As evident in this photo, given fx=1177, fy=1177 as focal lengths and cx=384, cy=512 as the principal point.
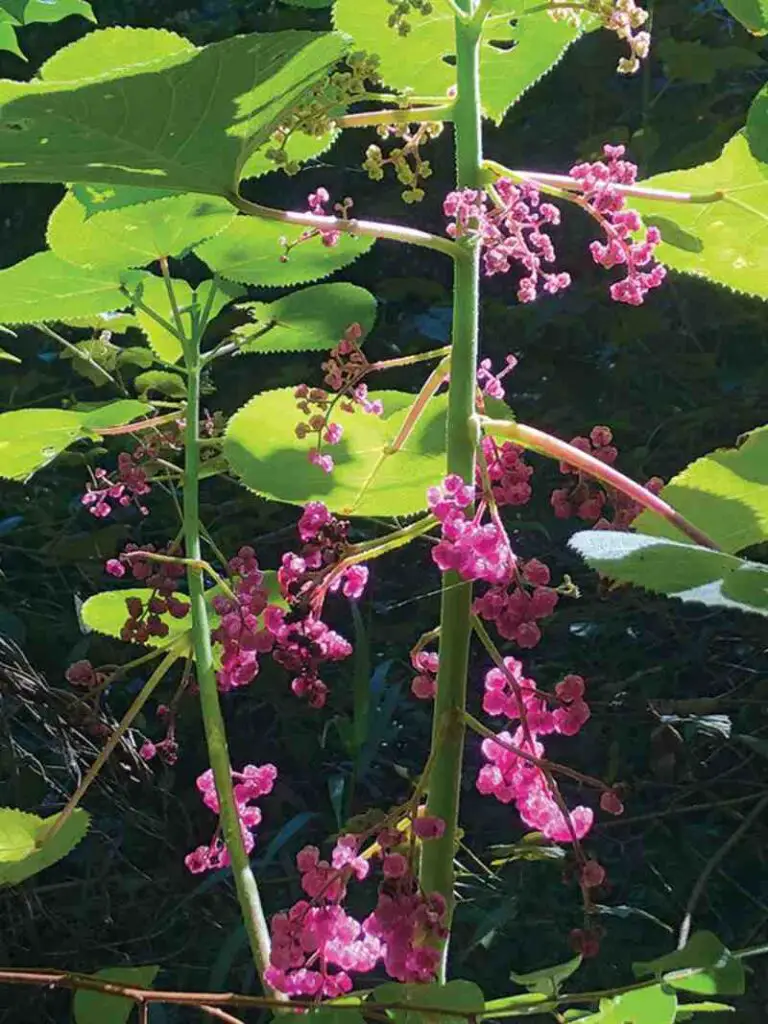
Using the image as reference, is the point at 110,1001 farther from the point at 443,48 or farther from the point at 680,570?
the point at 443,48

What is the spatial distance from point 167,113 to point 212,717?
0.30 meters

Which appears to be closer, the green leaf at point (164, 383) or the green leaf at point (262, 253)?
the green leaf at point (262, 253)

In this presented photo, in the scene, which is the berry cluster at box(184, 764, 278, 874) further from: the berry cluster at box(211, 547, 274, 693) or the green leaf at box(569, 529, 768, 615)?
the green leaf at box(569, 529, 768, 615)

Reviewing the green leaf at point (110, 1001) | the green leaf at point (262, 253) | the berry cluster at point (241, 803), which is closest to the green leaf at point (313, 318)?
the green leaf at point (262, 253)

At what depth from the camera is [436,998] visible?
43cm

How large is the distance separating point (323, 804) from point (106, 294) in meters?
1.15

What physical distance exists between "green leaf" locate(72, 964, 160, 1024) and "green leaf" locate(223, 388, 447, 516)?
0.23 metres

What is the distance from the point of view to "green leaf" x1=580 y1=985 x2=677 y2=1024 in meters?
A: 0.48

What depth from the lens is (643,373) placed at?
75.6 inches

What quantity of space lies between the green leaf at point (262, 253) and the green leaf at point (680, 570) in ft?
1.34

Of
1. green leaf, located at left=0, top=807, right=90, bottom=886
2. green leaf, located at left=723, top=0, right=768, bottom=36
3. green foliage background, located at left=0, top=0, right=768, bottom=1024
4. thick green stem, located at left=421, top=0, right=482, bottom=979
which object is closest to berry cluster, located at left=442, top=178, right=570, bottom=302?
thick green stem, located at left=421, top=0, right=482, bottom=979

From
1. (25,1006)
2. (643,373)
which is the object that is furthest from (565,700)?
(643,373)

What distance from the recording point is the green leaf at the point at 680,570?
0.95 feet

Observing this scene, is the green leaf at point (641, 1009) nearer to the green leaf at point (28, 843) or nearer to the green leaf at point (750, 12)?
the green leaf at point (28, 843)
